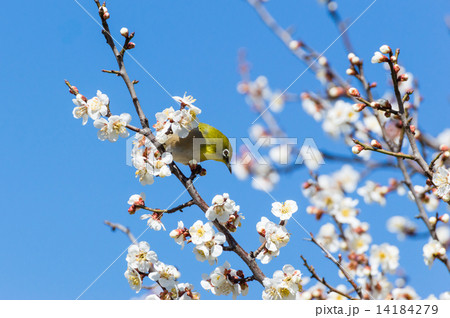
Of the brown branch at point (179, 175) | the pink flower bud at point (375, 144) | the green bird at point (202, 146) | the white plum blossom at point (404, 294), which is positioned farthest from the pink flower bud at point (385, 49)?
the white plum blossom at point (404, 294)

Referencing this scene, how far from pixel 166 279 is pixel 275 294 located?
749 mm

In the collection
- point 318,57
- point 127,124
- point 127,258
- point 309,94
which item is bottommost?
point 127,258

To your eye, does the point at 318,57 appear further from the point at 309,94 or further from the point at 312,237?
the point at 312,237

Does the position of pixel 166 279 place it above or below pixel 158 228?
below

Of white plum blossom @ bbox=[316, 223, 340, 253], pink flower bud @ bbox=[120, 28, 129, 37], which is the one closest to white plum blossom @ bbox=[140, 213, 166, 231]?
pink flower bud @ bbox=[120, 28, 129, 37]

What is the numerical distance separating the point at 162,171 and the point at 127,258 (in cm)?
65

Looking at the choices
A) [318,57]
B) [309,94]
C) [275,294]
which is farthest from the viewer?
[309,94]

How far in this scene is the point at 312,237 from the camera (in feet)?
10.9

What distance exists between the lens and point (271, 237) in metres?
2.90

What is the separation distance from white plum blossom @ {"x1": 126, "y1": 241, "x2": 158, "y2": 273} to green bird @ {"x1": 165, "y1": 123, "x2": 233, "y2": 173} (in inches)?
63.3

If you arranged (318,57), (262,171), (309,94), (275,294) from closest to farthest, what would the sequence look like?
(275,294) < (318,57) < (309,94) < (262,171)

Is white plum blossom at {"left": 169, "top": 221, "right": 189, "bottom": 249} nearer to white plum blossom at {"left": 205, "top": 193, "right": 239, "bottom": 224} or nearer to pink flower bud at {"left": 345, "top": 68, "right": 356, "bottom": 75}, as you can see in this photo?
white plum blossom at {"left": 205, "top": 193, "right": 239, "bottom": 224}
